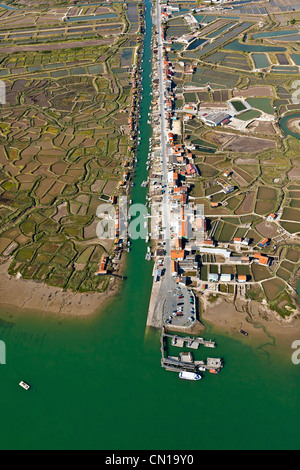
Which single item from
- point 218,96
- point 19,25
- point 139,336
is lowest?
point 139,336

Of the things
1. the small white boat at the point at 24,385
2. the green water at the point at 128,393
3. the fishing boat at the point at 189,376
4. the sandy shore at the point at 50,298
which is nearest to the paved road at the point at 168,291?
the green water at the point at 128,393

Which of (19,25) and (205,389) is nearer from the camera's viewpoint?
(205,389)

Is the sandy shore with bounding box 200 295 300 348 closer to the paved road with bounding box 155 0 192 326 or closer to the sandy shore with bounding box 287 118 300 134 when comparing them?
the paved road with bounding box 155 0 192 326

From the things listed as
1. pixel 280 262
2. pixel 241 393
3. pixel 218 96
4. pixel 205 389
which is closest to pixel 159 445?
pixel 205 389

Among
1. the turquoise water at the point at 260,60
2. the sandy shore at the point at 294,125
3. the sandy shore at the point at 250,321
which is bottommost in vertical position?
the sandy shore at the point at 250,321

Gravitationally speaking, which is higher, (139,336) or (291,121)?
(291,121)

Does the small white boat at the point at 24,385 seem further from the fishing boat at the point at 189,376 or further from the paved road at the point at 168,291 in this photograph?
the fishing boat at the point at 189,376

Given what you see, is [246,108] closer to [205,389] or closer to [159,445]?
[205,389]
